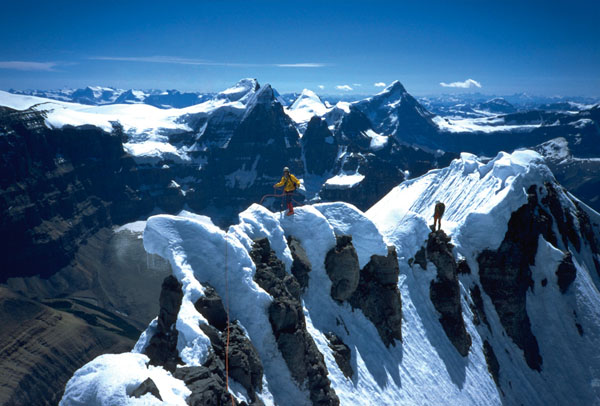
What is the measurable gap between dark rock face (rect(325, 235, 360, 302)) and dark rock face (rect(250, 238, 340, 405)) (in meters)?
8.01

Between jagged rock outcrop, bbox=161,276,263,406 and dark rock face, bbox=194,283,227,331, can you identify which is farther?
dark rock face, bbox=194,283,227,331

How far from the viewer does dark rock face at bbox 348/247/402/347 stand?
35.1 meters

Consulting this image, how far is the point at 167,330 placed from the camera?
69.6 feet

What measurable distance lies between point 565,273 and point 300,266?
3993cm

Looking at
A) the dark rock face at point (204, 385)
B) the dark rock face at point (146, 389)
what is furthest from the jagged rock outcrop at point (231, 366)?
the dark rock face at point (146, 389)

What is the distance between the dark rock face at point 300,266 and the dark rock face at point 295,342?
4497mm

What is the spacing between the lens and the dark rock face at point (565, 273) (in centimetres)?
4838

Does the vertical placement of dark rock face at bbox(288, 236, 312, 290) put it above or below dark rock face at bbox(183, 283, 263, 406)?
below

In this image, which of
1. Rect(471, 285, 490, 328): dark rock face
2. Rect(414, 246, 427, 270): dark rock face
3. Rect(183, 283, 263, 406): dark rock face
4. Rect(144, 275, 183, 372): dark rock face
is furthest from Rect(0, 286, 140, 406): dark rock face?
Rect(183, 283, 263, 406): dark rock face

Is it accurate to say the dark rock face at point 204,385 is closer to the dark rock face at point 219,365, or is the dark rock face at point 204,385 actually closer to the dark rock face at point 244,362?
the dark rock face at point 219,365

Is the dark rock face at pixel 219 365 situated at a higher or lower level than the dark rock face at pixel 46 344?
higher

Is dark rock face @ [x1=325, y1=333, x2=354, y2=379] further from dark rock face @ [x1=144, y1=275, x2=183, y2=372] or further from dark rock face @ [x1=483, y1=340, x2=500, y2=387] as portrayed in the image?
dark rock face @ [x1=483, y1=340, x2=500, y2=387]

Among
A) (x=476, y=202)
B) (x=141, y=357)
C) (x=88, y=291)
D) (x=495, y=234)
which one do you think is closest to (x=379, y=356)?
(x=141, y=357)

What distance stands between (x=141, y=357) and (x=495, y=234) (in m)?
49.0
